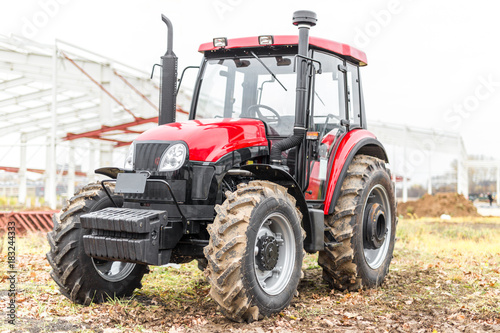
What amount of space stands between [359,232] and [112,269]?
272 cm

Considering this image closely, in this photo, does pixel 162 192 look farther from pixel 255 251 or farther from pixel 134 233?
pixel 255 251

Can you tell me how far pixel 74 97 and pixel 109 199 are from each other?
1918cm

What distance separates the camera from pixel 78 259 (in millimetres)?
5227

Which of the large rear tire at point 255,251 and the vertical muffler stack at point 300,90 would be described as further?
the vertical muffler stack at point 300,90

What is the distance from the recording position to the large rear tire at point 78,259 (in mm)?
5219

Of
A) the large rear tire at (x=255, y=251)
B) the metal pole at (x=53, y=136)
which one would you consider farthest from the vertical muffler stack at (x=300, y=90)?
the metal pole at (x=53, y=136)

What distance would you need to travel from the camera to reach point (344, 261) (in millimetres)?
5965

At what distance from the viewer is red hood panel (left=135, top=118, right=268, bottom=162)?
511 centimetres

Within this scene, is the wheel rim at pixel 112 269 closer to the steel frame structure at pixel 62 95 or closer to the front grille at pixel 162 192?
the front grille at pixel 162 192

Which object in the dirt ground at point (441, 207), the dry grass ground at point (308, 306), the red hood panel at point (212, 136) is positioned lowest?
the dry grass ground at point (308, 306)

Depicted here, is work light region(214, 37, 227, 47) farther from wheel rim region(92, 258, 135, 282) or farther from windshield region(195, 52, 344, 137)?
wheel rim region(92, 258, 135, 282)

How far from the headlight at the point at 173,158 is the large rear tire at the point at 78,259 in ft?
2.67

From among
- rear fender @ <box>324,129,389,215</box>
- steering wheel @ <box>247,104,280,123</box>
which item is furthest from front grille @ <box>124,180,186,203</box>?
rear fender @ <box>324,129,389,215</box>

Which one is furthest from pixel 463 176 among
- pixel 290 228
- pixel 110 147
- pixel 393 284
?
pixel 290 228
